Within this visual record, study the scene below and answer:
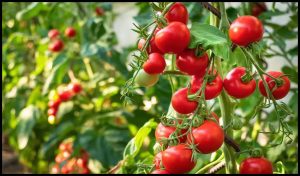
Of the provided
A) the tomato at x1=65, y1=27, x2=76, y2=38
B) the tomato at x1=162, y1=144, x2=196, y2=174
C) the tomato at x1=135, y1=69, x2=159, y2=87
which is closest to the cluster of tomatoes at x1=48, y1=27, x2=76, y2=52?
the tomato at x1=65, y1=27, x2=76, y2=38

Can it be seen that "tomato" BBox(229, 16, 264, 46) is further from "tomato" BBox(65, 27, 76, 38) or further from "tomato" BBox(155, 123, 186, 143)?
"tomato" BBox(65, 27, 76, 38)

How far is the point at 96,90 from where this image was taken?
5.52 ft

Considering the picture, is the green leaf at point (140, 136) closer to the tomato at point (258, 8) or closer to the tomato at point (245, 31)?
the tomato at point (245, 31)

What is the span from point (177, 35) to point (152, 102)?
0.98 metres

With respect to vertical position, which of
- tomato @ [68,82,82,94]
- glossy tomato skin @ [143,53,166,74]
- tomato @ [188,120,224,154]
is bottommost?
tomato @ [68,82,82,94]

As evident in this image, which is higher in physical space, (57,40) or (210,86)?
(210,86)

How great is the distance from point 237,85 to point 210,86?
1.4 inches

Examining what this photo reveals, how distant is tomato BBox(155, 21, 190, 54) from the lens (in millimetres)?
514

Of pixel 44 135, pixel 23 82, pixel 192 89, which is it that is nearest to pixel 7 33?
pixel 23 82

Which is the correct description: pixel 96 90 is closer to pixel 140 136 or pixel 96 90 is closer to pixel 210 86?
pixel 140 136

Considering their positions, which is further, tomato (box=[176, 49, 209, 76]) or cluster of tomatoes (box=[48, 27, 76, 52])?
cluster of tomatoes (box=[48, 27, 76, 52])

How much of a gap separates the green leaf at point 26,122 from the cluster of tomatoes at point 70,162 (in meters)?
0.15

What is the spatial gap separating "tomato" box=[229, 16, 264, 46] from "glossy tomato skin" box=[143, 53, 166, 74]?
9cm

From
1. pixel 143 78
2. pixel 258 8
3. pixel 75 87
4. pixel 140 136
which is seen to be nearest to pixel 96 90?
pixel 75 87
